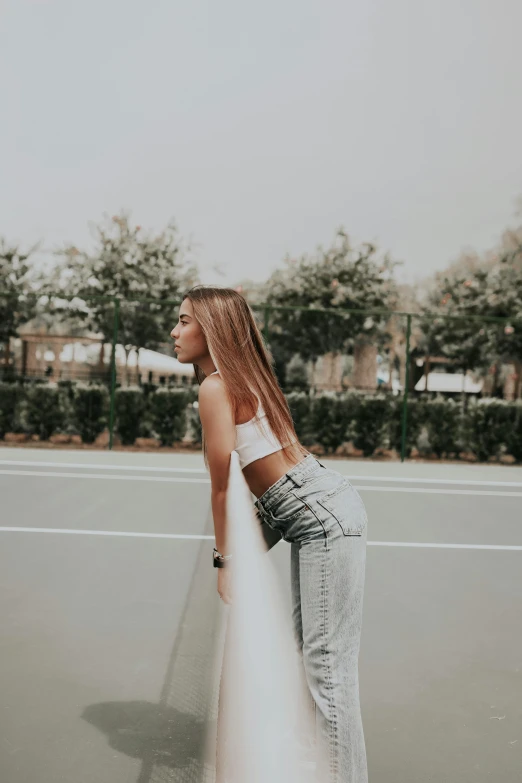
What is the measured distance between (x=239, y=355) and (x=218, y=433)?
261mm

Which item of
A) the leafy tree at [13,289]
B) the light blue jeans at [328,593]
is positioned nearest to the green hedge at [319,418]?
the leafy tree at [13,289]

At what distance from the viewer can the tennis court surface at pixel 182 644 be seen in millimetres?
3004

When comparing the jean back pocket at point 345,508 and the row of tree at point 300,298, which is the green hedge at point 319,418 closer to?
the row of tree at point 300,298

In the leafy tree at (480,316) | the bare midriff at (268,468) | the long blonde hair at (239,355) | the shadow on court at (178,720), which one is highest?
the leafy tree at (480,316)

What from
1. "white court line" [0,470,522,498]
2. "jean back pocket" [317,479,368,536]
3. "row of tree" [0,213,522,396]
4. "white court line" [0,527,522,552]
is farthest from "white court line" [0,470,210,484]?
"jean back pocket" [317,479,368,536]

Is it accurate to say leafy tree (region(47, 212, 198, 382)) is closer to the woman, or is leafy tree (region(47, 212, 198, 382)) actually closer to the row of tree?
the row of tree

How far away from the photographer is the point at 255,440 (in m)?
2.32

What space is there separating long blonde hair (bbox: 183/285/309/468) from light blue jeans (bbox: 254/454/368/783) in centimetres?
13

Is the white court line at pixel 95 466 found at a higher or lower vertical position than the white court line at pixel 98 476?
higher

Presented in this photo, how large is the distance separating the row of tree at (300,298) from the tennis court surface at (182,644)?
8611 mm

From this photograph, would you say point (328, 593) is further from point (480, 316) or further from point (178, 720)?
point (480, 316)

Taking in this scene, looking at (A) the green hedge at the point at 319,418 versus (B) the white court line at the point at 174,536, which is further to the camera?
(A) the green hedge at the point at 319,418

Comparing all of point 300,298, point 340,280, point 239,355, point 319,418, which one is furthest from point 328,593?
point 340,280

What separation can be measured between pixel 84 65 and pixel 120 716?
5185cm
